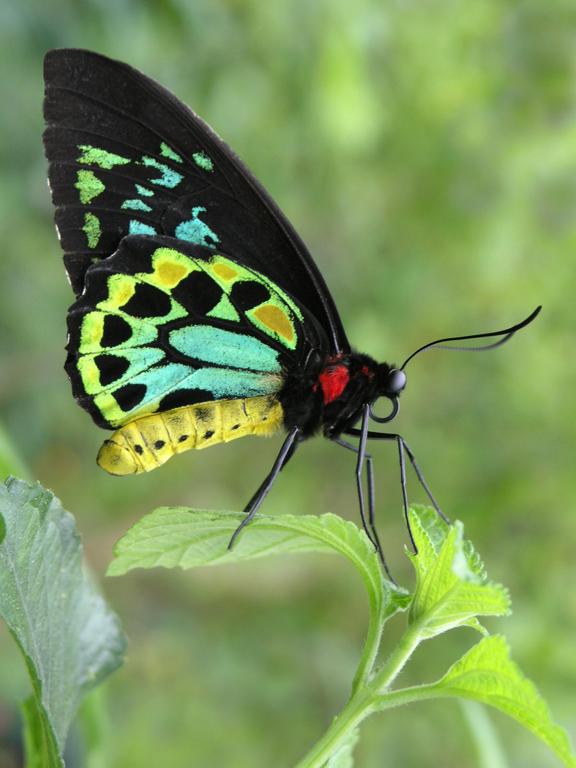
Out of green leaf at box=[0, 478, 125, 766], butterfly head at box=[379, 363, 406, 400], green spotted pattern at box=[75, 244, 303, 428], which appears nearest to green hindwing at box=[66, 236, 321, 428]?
green spotted pattern at box=[75, 244, 303, 428]

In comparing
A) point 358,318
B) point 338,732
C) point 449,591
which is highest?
point 358,318

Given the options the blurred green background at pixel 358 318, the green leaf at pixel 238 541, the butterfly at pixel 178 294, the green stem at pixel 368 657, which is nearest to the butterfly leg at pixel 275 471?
the butterfly at pixel 178 294

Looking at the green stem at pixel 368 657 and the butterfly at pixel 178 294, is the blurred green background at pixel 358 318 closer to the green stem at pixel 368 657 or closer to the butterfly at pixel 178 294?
the butterfly at pixel 178 294

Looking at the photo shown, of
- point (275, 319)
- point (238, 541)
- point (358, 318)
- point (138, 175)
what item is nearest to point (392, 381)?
point (275, 319)

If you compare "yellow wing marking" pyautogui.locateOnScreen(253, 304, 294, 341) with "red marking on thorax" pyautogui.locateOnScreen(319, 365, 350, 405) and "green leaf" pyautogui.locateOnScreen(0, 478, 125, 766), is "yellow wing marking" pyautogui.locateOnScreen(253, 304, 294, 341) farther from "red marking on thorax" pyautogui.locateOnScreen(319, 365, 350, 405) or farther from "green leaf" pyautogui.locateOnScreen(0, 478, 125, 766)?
"green leaf" pyautogui.locateOnScreen(0, 478, 125, 766)

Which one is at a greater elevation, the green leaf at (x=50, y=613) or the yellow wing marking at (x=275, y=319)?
the yellow wing marking at (x=275, y=319)

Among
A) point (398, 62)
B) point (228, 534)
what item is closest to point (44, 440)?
point (398, 62)

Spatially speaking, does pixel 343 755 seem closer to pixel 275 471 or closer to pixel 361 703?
pixel 361 703
